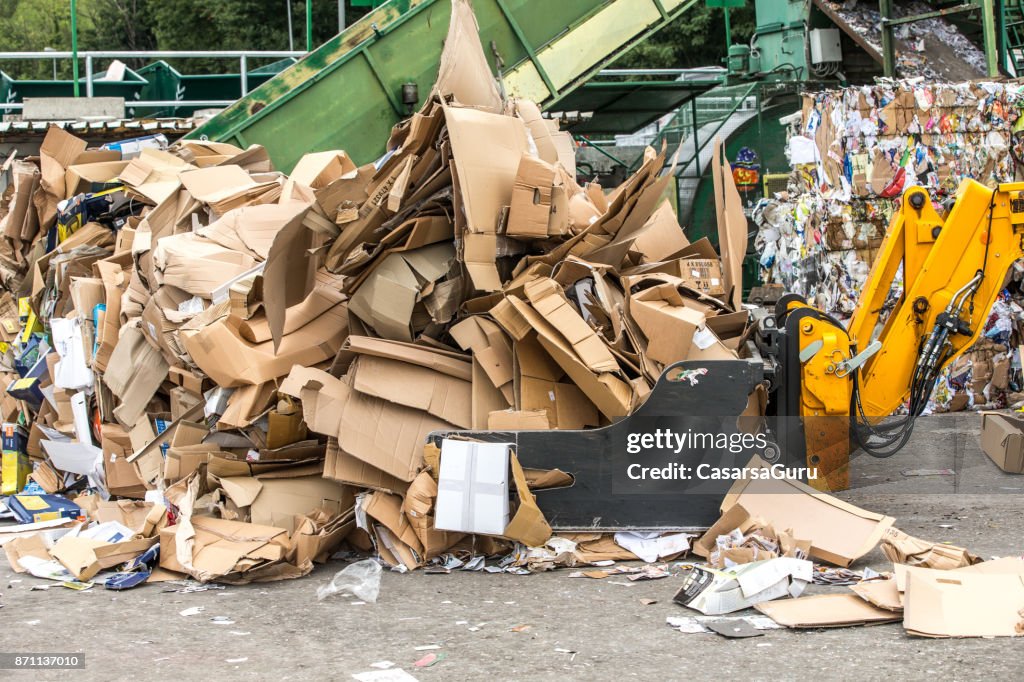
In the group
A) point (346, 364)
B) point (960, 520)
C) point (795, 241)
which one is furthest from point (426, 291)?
point (795, 241)

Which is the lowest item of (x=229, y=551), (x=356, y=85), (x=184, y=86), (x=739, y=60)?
(x=229, y=551)

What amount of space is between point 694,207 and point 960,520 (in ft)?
26.9

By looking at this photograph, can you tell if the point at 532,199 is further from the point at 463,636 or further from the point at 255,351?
the point at 463,636

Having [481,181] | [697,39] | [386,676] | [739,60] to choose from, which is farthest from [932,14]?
[697,39]

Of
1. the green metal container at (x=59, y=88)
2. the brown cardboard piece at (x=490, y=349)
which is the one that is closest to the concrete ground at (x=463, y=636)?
the brown cardboard piece at (x=490, y=349)

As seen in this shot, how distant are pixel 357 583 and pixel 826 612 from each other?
1.89 meters

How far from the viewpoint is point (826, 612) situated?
402 cm

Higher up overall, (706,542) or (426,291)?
(426,291)

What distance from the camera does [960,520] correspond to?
17.9 ft

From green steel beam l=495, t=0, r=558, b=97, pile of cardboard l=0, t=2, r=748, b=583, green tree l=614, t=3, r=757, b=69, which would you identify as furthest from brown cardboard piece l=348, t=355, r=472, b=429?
green tree l=614, t=3, r=757, b=69

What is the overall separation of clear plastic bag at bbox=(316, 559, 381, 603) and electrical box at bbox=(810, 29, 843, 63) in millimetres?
10502

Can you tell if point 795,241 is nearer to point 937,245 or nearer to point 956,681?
point 937,245

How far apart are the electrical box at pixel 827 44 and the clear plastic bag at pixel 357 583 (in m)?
10.5

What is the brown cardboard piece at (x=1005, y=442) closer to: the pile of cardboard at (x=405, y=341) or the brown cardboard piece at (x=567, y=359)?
the pile of cardboard at (x=405, y=341)
